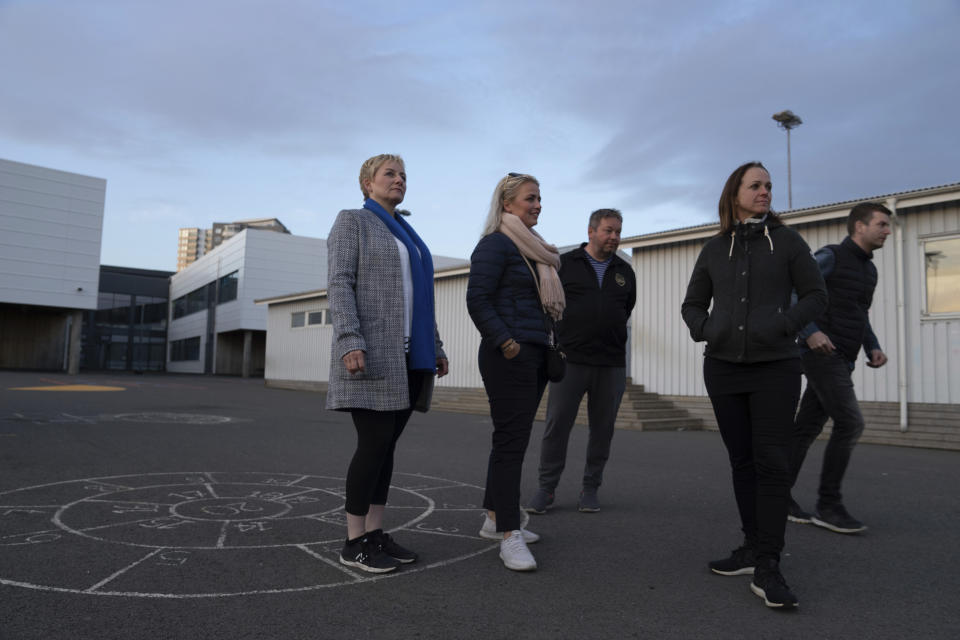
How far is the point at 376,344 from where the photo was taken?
3.13m

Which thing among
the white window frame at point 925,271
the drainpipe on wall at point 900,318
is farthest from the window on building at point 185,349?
the white window frame at point 925,271

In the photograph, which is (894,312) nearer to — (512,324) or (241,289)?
(512,324)

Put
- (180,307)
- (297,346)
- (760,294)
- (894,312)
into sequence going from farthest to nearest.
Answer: (180,307)
(297,346)
(894,312)
(760,294)

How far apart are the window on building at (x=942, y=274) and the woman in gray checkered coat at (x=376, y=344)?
9668 millimetres

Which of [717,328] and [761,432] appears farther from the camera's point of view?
[717,328]

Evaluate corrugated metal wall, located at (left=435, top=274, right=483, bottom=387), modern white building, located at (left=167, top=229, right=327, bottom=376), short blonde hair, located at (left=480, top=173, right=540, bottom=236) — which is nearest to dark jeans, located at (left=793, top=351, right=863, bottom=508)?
short blonde hair, located at (left=480, top=173, right=540, bottom=236)

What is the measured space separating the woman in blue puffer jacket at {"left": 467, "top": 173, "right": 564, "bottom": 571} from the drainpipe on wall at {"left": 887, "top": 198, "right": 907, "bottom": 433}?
8.60 m

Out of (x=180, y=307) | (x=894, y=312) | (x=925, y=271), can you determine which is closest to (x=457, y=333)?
(x=894, y=312)

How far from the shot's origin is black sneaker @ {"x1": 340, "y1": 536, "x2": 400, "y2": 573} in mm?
3078

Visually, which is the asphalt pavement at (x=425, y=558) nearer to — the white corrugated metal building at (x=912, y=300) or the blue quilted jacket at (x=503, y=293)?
the blue quilted jacket at (x=503, y=293)

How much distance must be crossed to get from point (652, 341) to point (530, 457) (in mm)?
7192

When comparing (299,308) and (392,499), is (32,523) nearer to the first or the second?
(392,499)

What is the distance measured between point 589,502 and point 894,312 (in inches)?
321

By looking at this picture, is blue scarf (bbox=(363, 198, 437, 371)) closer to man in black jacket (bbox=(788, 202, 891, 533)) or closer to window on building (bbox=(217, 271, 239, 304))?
man in black jacket (bbox=(788, 202, 891, 533))
